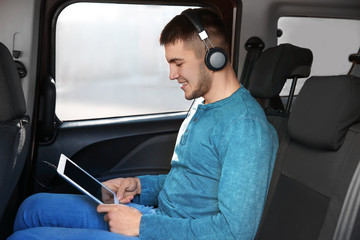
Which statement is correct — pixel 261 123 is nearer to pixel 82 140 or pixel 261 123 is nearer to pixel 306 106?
pixel 306 106

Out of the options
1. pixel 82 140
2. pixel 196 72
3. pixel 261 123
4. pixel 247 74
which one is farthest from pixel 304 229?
pixel 82 140

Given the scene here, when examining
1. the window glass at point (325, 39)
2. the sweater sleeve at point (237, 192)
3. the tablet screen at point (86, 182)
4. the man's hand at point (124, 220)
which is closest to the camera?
the sweater sleeve at point (237, 192)

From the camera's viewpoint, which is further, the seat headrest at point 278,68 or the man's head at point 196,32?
the seat headrest at point 278,68

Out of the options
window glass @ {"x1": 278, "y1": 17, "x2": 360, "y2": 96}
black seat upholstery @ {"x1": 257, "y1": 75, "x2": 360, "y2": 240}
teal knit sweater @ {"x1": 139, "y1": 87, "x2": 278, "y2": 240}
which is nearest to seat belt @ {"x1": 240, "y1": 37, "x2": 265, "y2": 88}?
window glass @ {"x1": 278, "y1": 17, "x2": 360, "y2": 96}

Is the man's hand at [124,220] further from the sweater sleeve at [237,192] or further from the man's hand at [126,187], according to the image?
the man's hand at [126,187]

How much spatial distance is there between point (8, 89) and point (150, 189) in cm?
62

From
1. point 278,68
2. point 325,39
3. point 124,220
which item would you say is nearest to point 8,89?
point 124,220

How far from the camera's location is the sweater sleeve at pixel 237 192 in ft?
3.74

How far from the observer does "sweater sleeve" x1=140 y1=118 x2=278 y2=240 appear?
114 cm

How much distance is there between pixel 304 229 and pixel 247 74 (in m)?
1.24

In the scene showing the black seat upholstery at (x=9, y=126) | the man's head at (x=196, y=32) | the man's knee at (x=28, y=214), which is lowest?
the man's knee at (x=28, y=214)

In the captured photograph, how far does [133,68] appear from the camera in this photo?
246 cm

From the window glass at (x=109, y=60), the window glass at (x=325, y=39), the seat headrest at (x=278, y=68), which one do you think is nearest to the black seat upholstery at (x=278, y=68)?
the seat headrest at (x=278, y=68)

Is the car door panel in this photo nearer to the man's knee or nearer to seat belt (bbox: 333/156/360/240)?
the man's knee
